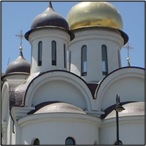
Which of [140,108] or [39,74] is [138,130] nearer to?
[140,108]

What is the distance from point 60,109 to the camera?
1764 centimetres

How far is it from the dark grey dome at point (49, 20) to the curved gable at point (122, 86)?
3.14 m

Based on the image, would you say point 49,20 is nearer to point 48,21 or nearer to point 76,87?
point 48,21

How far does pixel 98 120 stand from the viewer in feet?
60.3

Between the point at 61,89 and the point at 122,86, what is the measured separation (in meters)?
2.70

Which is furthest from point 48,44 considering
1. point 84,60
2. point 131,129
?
point 131,129


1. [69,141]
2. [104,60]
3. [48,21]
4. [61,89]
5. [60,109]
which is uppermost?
[48,21]

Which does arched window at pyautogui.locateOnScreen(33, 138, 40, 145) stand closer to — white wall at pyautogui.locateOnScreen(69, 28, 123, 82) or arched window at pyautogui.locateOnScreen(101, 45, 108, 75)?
white wall at pyautogui.locateOnScreen(69, 28, 123, 82)

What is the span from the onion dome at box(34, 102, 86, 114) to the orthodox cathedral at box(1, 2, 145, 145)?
4 centimetres

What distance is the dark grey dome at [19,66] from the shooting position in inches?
1029

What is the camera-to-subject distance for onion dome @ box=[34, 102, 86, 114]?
1758 cm

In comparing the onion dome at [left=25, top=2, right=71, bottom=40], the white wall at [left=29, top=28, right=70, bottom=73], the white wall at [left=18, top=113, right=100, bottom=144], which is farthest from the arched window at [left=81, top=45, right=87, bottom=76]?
the white wall at [left=18, top=113, right=100, bottom=144]

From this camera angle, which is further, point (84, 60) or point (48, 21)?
point (84, 60)

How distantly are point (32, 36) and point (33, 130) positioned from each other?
493 cm
